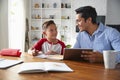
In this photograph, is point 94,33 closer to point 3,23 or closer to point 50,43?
point 50,43

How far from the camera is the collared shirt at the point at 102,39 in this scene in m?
1.80

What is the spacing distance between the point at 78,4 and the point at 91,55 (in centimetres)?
457

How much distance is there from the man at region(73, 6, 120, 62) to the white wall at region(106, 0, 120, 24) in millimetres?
4196

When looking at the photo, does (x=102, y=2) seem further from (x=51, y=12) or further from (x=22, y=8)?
(x=22, y=8)

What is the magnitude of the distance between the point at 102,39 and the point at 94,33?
95mm

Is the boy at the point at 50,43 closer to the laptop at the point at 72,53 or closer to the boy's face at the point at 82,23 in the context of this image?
the boy's face at the point at 82,23

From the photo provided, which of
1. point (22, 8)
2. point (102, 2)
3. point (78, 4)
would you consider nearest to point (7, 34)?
point (22, 8)

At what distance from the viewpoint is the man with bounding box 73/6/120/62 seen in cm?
183

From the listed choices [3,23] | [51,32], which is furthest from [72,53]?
[3,23]

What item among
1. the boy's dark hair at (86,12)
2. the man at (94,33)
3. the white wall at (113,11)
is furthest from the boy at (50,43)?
the white wall at (113,11)

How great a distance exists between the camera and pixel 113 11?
6.16 m

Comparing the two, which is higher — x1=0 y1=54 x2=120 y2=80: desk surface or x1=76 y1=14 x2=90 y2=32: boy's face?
x1=76 y1=14 x2=90 y2=32: boy's face

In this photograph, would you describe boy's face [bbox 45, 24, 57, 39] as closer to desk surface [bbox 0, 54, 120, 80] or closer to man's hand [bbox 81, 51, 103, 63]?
man's hand [bbox 81, 51, 103, 63]

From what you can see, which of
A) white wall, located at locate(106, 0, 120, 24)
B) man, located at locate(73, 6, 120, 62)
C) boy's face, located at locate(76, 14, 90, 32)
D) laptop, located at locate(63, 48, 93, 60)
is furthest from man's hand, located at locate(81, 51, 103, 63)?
white wall, located at locate(106, 0, 120, 24)
